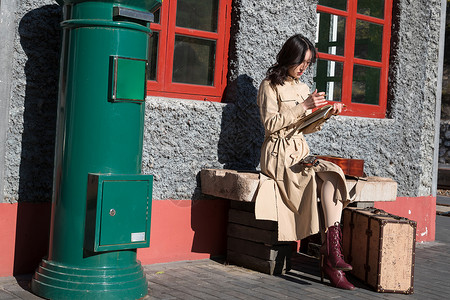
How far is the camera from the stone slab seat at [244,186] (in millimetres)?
4215

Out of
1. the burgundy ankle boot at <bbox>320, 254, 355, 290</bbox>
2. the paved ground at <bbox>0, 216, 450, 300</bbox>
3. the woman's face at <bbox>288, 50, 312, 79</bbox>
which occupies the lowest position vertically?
the paved ground at <bbox>0, 216, 450, 300</bbox>

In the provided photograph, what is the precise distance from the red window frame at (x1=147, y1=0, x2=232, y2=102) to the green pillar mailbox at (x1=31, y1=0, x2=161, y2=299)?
3.56 ft

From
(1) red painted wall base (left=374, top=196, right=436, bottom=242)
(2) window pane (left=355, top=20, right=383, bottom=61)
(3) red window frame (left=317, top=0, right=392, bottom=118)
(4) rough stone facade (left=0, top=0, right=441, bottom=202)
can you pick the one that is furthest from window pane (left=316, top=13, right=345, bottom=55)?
(1) red painted wall base (left=374, top=196, right=436, bottom=242)

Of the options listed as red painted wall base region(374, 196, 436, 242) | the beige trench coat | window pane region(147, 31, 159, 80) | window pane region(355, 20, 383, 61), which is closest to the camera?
Answer: the beige trench coat

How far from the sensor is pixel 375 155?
576 centimetres

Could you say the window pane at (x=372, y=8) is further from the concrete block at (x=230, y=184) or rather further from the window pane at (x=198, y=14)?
the concrete block at (x=230, y=184)

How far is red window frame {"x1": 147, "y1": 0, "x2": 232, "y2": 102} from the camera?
4.55 meters

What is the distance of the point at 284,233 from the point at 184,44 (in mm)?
1599

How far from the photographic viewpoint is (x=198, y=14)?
4750mm

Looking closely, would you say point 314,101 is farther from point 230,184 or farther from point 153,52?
point 153,52

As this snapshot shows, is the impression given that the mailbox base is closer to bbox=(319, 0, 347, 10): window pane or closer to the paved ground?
the paved ground

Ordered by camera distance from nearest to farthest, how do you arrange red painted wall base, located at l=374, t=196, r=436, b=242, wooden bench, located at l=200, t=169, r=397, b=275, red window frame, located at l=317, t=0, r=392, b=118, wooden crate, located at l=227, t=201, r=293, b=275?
wooden bench, located at l=200, t=169, r=397, b=275 < wooden crate, located at l=227, t=201, r=293, b=275 < red window frame, located at l=317, t=0, r=392, b=118 < red painted wall base, located at l=374, t=196, r=436, b=242

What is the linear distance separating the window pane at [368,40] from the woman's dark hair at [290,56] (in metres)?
1.46

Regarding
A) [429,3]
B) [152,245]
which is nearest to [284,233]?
[152,245]
